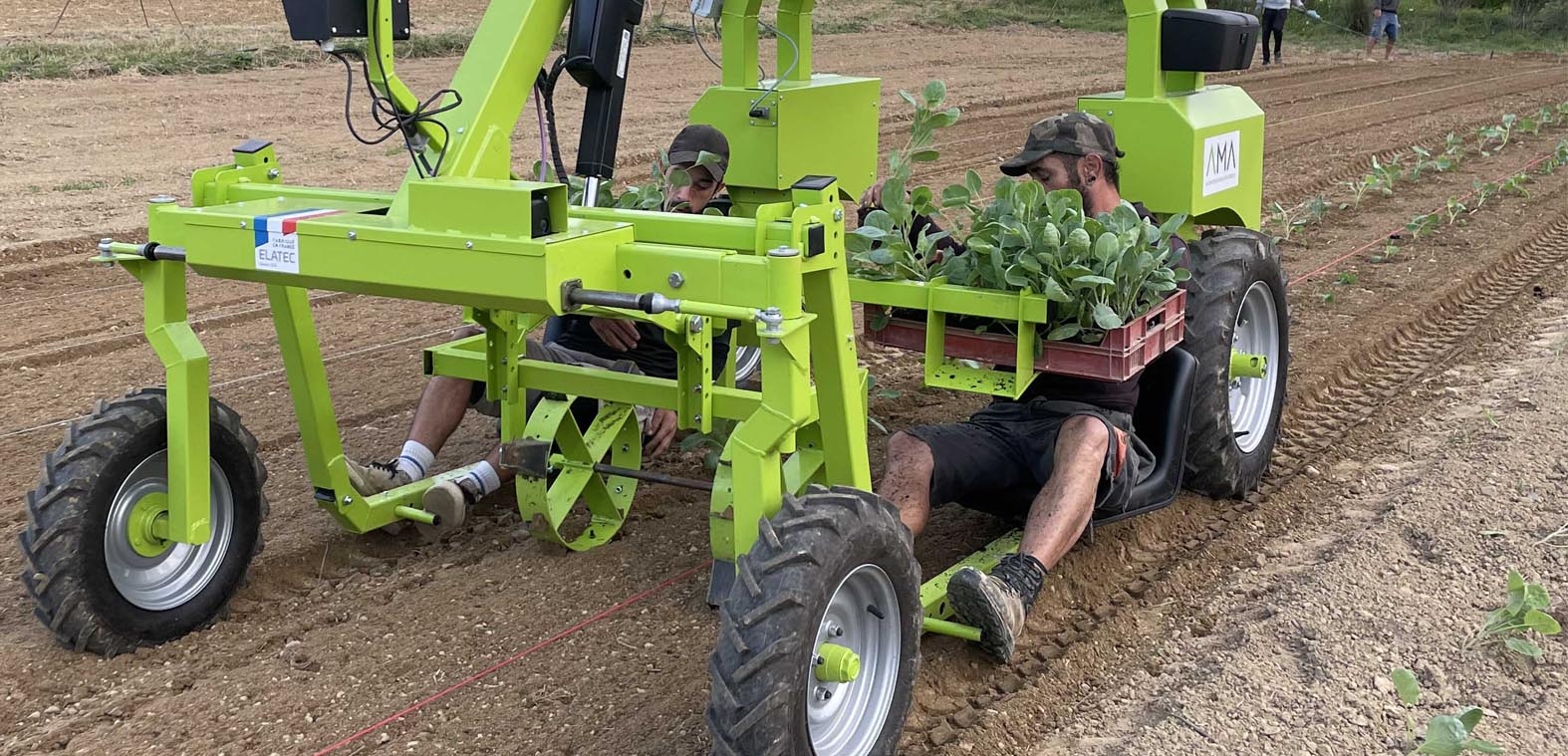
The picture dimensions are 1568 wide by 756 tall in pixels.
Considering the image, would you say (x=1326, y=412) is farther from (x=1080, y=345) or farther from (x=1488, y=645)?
(x=1080, y=345)

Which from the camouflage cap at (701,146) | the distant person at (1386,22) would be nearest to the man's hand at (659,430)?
the camouflage cap at (701,146)

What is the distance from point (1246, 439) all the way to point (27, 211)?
782 centimetres

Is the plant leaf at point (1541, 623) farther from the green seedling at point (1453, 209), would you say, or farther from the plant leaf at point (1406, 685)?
the green seedling at point (1453, 209)

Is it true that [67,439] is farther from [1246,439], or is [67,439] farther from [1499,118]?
[1499,118]

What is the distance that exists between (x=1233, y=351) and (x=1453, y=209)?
5780mm

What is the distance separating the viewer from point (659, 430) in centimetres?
533

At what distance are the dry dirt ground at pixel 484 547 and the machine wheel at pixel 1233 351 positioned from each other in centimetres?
17

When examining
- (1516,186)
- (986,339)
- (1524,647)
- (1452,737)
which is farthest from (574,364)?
(1516,186)

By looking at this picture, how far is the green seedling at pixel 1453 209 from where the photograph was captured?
10.1 meters

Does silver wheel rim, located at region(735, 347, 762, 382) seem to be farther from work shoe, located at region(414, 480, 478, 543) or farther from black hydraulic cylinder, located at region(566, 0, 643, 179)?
black hydraulic cylinder, located at region(566, 0, 643, 179)

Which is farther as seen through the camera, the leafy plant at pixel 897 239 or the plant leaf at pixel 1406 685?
the leafy plant at pixel 897 239

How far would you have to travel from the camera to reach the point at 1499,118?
15648 millimetres

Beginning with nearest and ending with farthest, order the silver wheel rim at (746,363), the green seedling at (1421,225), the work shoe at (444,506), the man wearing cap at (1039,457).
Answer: the man wearing cap at (1039,457), the work shoe at (444,506), the silver wheel rim at (746,363), the green seedling at (1421,225)

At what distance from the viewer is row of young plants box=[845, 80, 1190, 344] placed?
4.18 meters
